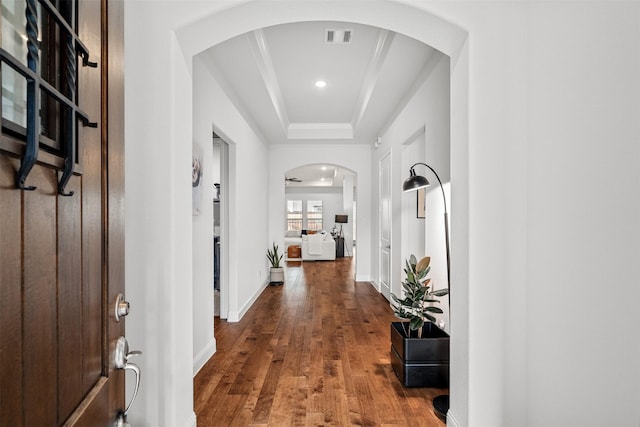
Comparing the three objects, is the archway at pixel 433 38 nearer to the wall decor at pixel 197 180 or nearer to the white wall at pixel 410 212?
the wall decor at pixel 197 180

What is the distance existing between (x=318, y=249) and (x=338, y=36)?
Result: 7.88 m

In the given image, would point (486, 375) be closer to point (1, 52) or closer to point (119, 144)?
point (119, 144)

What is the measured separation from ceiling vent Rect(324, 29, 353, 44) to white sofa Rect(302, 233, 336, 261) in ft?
25.0

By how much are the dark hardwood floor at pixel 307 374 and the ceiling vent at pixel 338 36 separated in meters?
2.72

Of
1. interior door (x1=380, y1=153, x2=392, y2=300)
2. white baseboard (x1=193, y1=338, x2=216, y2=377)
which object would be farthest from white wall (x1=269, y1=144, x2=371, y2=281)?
white baseboard (x1=193, y1=338, x2=216, y2=377)

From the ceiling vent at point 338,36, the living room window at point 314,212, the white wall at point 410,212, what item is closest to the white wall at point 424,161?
the white wall at point 410,212

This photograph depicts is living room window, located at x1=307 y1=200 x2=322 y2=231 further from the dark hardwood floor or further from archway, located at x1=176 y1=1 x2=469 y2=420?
archway, located at x1=176 y1=1 x2=469 y2=420

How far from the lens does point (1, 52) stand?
492mm

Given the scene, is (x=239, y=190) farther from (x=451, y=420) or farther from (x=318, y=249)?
(x=318, y=249)

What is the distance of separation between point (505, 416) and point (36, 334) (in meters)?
2.00

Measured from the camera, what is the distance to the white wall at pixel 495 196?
148cm

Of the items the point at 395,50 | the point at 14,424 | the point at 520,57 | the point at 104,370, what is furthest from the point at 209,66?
the point at 14,424

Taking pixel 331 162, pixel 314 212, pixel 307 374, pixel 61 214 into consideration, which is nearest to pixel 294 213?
pixel 314 212

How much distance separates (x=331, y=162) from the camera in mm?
7023
